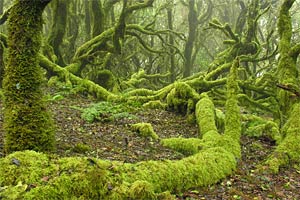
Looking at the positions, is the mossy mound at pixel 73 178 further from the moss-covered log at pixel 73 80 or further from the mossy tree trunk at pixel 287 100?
the moss-covered log at pixel 73 80

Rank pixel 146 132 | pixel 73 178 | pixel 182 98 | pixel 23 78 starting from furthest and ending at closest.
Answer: pixel 182 98 < pixel 146 132 < pixel 23 78 < pixel 73 178

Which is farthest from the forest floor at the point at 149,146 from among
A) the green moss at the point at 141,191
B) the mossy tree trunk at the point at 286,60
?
the mossy tree trunk at the point at 286,60

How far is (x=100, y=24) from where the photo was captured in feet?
52.0

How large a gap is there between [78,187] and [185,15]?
27.3m

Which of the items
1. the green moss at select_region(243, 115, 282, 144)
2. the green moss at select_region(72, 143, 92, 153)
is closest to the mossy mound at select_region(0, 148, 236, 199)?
the green moss at select_region(72, 143, 92, 153)

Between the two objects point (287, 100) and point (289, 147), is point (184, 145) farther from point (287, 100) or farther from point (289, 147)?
point (287, 100)

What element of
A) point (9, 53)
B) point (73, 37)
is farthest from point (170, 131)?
point (73, 37)

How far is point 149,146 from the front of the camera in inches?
322

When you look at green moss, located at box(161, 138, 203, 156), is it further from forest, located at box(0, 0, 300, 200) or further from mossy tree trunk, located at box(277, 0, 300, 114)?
mossy tree trunk, located at box(277, 0, 300, 114)

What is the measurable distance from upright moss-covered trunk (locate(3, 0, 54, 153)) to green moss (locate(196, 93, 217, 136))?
→ 4765 millimetres

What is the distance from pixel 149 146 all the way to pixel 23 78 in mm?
3676

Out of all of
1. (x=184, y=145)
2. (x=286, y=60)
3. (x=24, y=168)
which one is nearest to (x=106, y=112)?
(x=184, y=145)

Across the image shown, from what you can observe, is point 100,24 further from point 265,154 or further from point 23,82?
point 23,82

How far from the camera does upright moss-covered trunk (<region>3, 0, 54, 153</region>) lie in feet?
17.2
